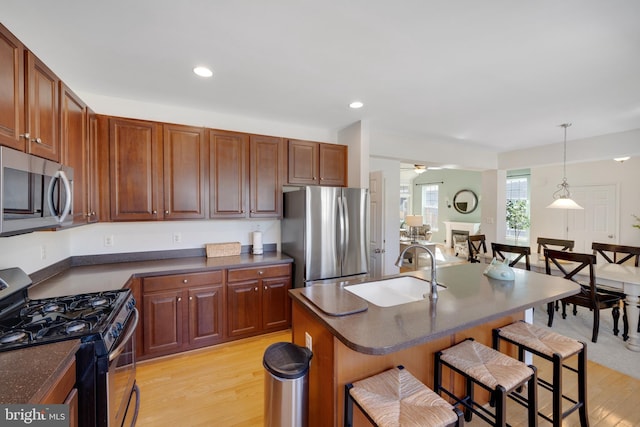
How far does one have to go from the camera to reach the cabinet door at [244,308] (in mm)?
2840

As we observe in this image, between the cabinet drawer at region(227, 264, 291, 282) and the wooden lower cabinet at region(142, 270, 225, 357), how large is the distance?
0.39 feet

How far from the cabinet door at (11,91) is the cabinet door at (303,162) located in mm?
2224

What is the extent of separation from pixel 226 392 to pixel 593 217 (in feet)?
25.3

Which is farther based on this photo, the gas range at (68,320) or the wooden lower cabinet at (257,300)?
the wooden lower cabinet at (257,300)

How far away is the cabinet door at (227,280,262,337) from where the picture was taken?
2840 mm

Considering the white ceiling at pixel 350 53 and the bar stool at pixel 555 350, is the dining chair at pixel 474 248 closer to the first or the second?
A: the white ceiling at pixel 350 53

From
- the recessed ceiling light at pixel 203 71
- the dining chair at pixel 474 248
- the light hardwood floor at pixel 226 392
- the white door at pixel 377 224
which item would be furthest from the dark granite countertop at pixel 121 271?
the dining chair at pixel 474 248

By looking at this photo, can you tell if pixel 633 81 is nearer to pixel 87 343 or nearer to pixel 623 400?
pixel 623 400

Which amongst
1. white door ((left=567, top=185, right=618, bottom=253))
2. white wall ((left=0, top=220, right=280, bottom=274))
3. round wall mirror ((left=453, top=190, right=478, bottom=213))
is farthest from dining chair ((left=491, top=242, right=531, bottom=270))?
round wall mirror ((left=453, top=190, right=478, bottom=213))

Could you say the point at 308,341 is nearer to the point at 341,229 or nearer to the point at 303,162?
the point at 341,229

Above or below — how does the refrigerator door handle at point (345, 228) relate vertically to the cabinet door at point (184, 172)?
below

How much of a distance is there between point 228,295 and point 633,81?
416 cm

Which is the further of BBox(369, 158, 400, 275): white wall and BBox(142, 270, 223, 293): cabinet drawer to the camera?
BBox(369, 158, 400, 275): white wall

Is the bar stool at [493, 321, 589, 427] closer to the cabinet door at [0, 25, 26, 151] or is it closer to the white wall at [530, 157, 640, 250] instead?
the cabinet door at [0, 25, 26, 151]
